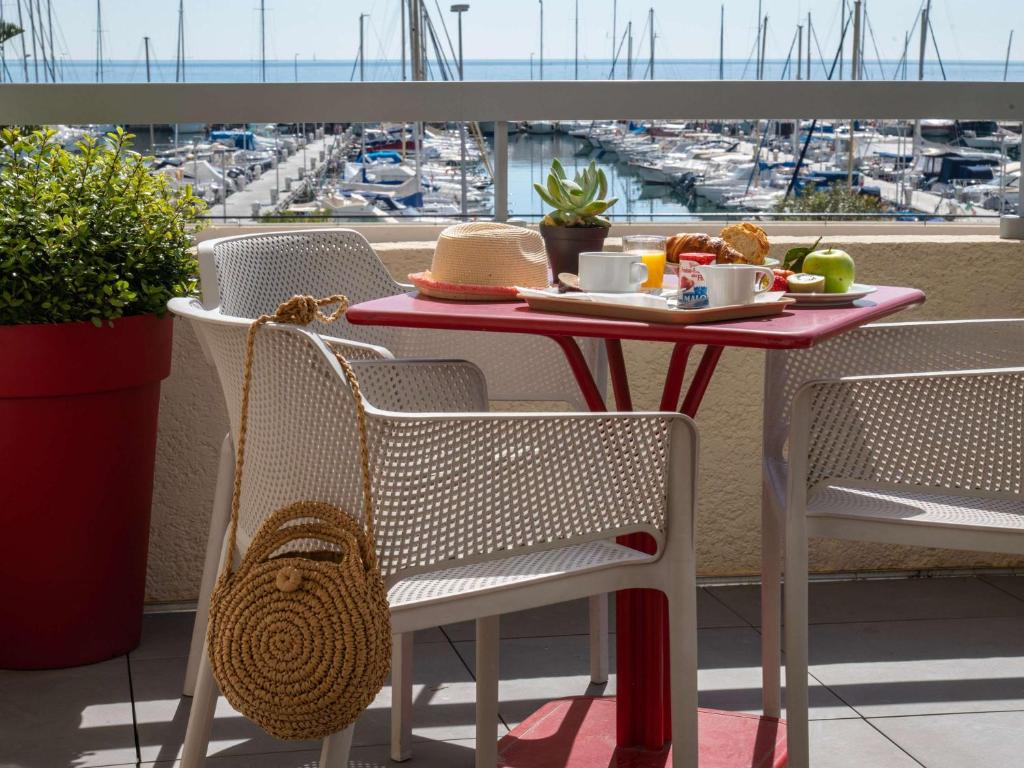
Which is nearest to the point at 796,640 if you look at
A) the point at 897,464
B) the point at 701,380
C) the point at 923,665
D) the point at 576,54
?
the point at 897,464

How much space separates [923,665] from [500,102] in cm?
162

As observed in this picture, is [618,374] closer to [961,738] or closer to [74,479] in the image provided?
[961,738]

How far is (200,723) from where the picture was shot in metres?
1.91

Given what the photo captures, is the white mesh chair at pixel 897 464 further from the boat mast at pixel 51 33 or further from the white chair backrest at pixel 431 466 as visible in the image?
the boat mast at pixel 51 33

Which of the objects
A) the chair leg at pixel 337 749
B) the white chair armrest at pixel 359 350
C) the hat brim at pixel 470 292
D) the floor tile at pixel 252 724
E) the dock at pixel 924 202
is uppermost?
the dock at pixel 924 202

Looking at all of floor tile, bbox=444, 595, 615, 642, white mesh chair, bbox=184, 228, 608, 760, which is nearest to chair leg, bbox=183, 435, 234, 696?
white mesh chair, bbox=184, 228, 608, 760

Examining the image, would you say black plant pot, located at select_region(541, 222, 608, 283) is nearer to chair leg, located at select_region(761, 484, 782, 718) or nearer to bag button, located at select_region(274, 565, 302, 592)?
chair leg, located at select_region(761, 484, 782, 718)

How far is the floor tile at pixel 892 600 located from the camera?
312 cm

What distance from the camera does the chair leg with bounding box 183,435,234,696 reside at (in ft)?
8.24

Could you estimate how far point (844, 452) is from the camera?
192cm

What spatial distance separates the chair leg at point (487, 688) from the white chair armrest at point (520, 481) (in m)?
0.43

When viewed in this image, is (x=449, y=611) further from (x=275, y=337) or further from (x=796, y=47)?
(x=796, y=47)

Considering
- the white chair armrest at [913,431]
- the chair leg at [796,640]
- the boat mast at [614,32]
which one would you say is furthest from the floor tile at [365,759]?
the boat mast at [614,32]

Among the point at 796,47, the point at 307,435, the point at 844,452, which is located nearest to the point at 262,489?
the point at 307,435
